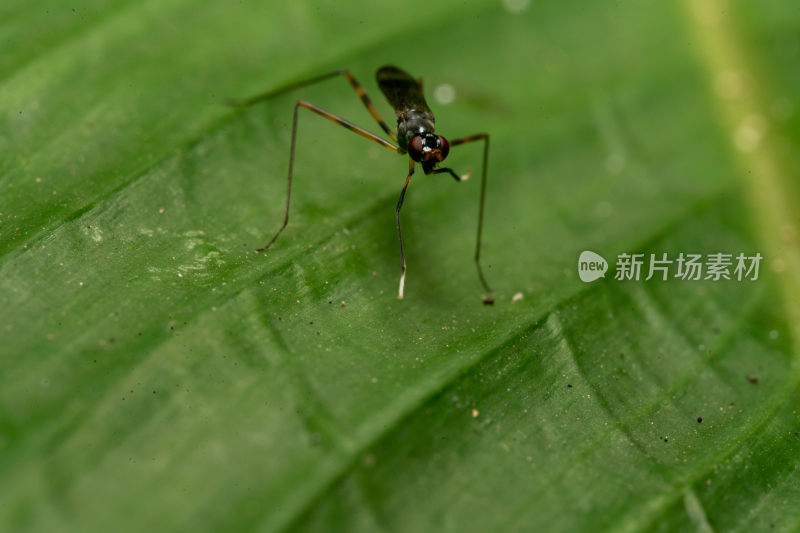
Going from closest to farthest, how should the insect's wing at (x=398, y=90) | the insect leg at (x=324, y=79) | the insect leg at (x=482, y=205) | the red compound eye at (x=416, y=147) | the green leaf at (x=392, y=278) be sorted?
the green leaf at (x=392, y=278), the insect leg at (x=482, y=205), the red compound eye at (x=416, y=147), the insect leg at (x=324, y=79), the insect's wing at (x=398, y=90)

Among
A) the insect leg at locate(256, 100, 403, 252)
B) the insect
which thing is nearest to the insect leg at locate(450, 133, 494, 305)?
the insect

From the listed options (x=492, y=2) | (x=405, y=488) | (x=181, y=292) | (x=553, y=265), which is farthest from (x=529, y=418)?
(x=492, y=2)

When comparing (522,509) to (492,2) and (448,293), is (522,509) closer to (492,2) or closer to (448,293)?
(448,293)

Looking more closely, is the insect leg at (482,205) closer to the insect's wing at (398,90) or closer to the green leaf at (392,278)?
the green leaf at (392,278)

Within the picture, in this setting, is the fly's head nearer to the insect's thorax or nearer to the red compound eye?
the red compound eye

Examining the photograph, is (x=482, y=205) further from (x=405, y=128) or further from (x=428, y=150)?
(x=405, y=128)

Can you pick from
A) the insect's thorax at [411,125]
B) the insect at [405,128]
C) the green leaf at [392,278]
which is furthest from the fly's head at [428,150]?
the green leaf at [392,278]

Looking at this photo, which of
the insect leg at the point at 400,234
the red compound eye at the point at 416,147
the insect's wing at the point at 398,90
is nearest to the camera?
the insect leg at the point at 400,234
